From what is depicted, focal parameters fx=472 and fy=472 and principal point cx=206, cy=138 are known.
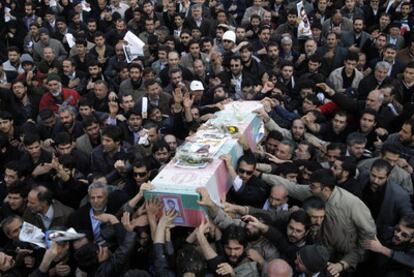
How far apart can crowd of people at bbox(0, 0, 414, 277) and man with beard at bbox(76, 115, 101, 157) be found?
0.06 ft

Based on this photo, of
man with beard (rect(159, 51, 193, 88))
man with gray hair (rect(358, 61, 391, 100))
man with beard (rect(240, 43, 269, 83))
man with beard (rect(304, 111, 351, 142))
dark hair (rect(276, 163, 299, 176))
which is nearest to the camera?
dark hair (rect(276, 163, 299, 176))

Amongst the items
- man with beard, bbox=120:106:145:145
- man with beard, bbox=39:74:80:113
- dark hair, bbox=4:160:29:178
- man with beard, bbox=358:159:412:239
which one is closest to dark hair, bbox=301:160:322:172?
man with beard, bbox=358:159:412:239

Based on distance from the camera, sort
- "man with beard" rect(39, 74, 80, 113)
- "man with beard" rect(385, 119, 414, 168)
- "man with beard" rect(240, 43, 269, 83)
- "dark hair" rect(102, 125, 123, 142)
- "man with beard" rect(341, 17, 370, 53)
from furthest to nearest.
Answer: "man with beard" rect(341, 17, 370, 53)
"man with beard" rect(240, 43, 269, 83)
"man with beard" rect(39, 74, 80, 113)
"dark hair" rect(102, 125, 123, 142)
"man with beard" rect(385, 119, 414, 168)

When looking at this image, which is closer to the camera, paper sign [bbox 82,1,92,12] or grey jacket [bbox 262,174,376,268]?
grey jacket [bbox 262,174,376,268]

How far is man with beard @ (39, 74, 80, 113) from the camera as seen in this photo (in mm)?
7375

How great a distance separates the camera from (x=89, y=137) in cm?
612

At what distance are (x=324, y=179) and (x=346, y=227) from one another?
47 cm

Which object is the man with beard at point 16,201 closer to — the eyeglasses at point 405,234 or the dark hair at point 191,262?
the dark hair at point 191,262

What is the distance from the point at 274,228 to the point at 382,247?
3.07ft

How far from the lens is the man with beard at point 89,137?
6051 millimetres

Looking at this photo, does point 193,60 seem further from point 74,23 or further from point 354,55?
point 74,23

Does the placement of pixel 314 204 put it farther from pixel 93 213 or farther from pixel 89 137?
pixel 89 137

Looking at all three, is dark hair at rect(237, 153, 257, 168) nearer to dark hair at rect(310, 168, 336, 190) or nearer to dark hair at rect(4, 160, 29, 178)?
dark hair at rect(310, 168, 336, 190)

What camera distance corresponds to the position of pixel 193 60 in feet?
28.1
